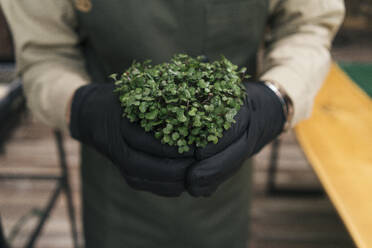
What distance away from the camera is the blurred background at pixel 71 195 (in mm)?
2137

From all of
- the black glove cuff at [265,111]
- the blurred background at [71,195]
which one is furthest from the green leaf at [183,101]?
the blurred background at [71,195]

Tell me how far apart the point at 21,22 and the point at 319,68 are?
0.81 m

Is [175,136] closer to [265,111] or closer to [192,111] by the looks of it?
[192,111]

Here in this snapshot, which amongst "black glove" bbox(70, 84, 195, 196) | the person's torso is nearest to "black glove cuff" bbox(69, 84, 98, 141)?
"black glove" bbox(70, 84, 195, 196)

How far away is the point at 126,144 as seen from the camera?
2.45ft

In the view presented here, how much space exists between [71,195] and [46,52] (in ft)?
4.33

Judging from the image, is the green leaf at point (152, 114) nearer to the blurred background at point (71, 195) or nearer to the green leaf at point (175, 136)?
the green leaf at point (175, 136)

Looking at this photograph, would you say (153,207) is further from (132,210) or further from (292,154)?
(292,154)

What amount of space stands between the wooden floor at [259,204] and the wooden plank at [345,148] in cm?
92

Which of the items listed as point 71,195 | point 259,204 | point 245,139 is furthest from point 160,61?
point 259,204

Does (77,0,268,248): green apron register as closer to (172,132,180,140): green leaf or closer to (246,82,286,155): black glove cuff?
(246,82,286,155): black glove cuff

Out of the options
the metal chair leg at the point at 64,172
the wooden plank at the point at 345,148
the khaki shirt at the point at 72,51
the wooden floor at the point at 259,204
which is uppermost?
the khaki shirt at the point at 72,51

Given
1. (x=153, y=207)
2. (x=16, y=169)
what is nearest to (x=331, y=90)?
(x=153, y=207)

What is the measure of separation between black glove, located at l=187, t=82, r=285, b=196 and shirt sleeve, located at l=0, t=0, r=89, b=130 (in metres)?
0.42
